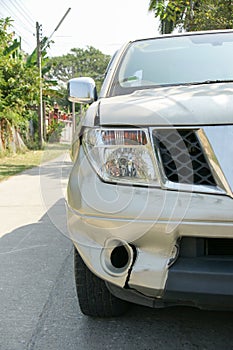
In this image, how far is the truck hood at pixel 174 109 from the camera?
77.6 inches

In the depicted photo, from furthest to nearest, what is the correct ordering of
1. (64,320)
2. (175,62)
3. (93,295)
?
1. (175,62)
2. (64,320)
3. (93,295)

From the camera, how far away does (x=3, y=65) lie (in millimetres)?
15078

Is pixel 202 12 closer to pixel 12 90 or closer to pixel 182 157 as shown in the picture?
pixel 12 90

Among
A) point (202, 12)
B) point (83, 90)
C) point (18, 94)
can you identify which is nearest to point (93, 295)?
point (83, 90)

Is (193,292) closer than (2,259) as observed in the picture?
Yes

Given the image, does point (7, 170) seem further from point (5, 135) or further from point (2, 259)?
point (2, 259)

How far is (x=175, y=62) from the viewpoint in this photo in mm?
3248

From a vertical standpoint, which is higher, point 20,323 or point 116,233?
point 116,233

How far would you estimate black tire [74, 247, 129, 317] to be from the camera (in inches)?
97.9

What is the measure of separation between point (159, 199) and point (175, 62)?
1.63 m

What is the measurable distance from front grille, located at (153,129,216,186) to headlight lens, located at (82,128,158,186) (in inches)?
2.4

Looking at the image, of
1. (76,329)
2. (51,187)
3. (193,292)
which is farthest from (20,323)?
(51,187)

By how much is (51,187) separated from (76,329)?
5238mm

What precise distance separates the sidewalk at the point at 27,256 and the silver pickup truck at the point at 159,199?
87 centimetres
